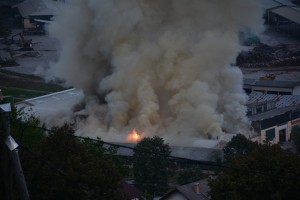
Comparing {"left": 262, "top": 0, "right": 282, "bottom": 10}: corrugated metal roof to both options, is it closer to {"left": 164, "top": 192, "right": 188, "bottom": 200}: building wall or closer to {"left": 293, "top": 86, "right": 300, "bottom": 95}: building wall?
{"left": 293, "top": 86, "right": 300, "bottom": 95}: building wall

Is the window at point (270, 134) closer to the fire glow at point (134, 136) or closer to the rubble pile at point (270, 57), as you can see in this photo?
the fire glow at point (134, 136)

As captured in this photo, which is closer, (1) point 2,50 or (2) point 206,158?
(2) point 206,158

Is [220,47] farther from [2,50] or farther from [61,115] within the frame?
[2,50]

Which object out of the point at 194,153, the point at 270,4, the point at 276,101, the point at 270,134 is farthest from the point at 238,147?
the point at 270,4

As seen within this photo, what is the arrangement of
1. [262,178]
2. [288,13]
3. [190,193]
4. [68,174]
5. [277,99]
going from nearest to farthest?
[68,174]
[262,178]
[190,193]
[277,99]
[288,13]

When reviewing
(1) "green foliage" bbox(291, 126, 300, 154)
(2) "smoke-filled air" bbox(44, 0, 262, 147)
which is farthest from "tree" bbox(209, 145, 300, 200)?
(2) "smoke-filled air" bbox(44, 0, 262, 147)

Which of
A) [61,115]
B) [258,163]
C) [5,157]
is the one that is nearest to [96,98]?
[61,115]

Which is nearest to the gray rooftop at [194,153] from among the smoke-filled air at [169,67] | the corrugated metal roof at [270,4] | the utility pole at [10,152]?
the smoke-filled air at [169,67]

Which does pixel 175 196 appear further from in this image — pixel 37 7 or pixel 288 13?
pixel 37 7
